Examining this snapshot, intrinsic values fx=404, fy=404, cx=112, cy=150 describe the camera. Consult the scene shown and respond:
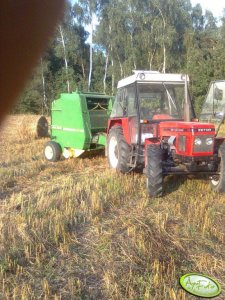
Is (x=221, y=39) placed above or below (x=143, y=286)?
above

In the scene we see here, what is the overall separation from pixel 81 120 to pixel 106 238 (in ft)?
14.7

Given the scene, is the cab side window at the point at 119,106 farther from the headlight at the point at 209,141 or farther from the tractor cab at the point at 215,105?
the headlight at the point at 209,141

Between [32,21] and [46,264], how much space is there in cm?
1628

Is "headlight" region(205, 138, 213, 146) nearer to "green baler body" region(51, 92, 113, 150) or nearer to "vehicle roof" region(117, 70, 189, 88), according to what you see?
"vehicle roof" region(117, 70, 189, 88)

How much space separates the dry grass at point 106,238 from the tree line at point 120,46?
72.7ft

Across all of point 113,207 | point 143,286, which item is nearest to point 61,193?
point 113,207

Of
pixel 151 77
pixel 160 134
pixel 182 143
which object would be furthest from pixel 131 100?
pixel 182 143

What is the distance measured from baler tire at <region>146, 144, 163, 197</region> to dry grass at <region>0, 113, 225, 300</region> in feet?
0.48

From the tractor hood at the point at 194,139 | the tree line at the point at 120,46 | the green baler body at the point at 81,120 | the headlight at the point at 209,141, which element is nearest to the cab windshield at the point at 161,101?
the tractor hood at the point at 194,139

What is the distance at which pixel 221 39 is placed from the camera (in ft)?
100.0

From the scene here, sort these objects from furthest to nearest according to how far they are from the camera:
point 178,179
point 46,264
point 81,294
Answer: point 178,179
point 46,264
point 81,294

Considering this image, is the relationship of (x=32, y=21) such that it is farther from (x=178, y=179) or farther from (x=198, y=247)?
(x=198, y=247)

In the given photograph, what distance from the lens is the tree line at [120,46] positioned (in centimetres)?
2792

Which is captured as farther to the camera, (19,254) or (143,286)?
(19,254)
